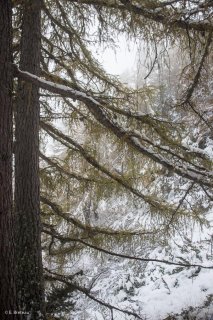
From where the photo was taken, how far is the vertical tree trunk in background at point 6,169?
3.11 metres

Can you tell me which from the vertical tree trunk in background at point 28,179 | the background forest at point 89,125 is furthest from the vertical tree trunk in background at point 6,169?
the vertical tree trunk in background at point 28,179

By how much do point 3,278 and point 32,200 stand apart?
1492 millimetres

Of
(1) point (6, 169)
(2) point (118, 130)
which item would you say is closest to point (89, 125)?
(2) point (118, 130)

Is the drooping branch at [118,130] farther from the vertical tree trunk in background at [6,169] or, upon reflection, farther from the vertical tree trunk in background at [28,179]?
the vertical tree trunk in background at [28,179]

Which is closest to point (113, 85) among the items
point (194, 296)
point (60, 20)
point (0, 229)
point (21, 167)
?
point (60, 20)

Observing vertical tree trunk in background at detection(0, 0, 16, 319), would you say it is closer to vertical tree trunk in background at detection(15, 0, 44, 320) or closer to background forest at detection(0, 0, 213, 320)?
background forest at detection(0, 0, 213, 320)

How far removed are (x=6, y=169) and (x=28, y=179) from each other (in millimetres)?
1207

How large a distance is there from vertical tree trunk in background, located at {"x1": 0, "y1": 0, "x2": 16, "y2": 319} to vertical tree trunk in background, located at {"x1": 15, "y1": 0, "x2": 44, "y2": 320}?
2.59 ft

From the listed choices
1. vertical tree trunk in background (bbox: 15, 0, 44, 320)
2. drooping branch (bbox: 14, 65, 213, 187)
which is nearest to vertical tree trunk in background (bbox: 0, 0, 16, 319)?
drooping branch (bbox: 14, 65, 213, 187)

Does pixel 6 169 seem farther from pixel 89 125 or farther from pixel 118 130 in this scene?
pixel 89 125

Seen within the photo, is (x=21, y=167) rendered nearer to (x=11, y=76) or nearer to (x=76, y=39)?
(x=11, y=76)

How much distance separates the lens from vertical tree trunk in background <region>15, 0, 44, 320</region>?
432 centimetres

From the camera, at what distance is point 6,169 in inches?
130

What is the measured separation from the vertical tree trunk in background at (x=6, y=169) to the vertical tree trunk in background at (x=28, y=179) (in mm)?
790
